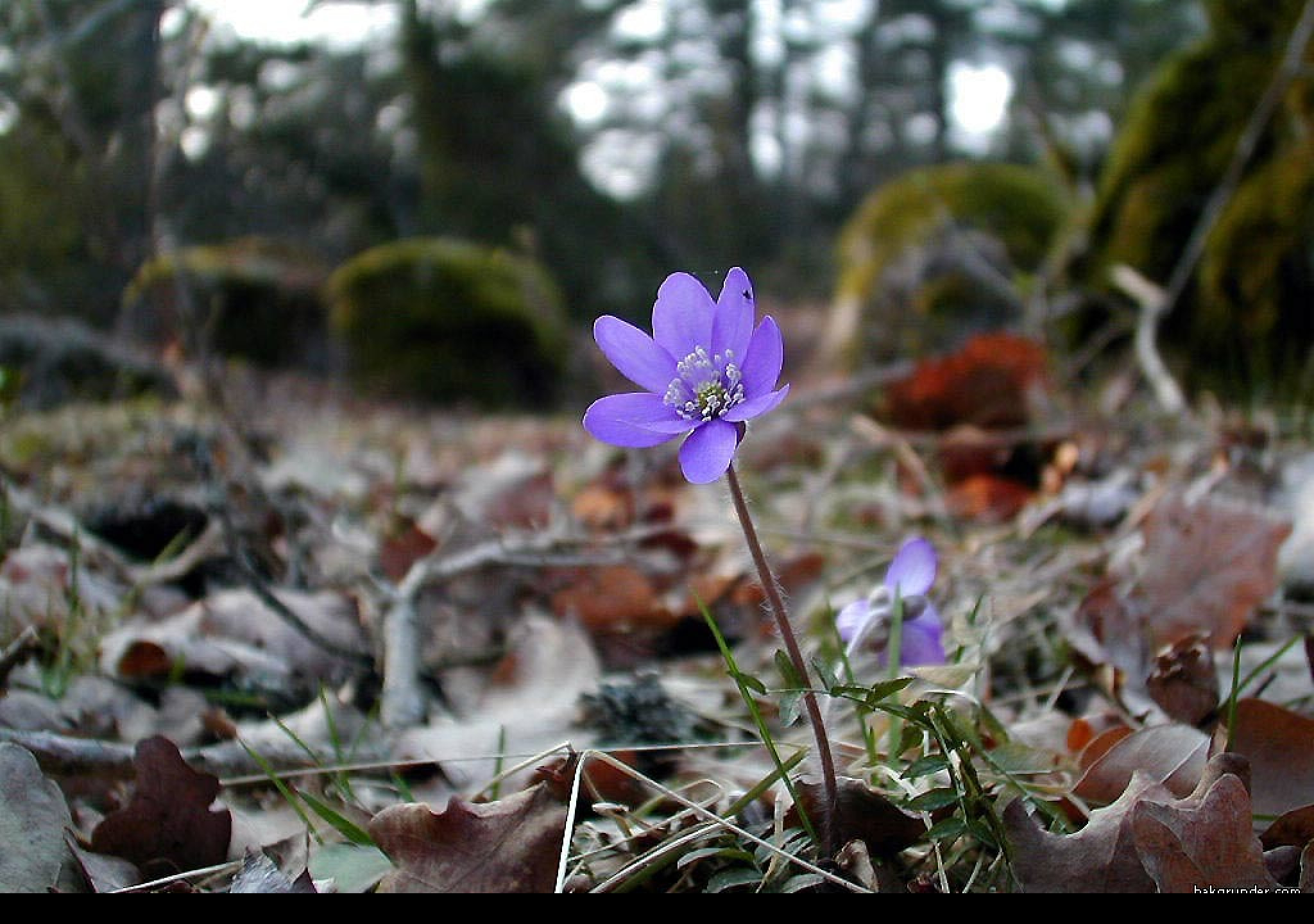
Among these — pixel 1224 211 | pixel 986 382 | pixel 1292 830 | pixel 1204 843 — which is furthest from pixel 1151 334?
pixel 1204 843

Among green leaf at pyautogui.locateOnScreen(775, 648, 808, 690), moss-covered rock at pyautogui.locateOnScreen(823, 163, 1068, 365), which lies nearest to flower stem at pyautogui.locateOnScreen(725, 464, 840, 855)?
green leaf at pyautogui.locateOnScreen(775, 648, 808, 690)

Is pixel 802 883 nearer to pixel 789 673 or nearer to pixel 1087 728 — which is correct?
pixel 789 673

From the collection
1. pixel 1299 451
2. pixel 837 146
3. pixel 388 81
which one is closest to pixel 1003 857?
pixel 1299 451

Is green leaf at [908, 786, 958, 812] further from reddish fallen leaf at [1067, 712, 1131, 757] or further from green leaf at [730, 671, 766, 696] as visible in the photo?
reddish fallen leaf at [1067, 712, 1131, 757]

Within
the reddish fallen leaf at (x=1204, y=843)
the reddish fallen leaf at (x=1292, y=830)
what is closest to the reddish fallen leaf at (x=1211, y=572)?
the reddish fallen leaf at (x=1292, y=830)

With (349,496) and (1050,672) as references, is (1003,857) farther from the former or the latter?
(349,496)

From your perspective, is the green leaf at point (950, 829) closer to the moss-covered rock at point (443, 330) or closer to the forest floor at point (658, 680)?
the forest floor at point (658, 680)
